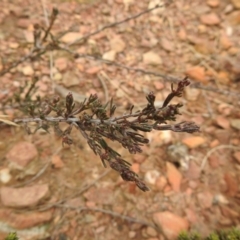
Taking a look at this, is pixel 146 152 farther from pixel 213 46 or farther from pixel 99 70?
pixel 213 46

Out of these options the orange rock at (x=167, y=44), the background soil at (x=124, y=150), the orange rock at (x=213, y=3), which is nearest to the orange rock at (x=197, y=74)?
the background soil at (x=124, y=150)

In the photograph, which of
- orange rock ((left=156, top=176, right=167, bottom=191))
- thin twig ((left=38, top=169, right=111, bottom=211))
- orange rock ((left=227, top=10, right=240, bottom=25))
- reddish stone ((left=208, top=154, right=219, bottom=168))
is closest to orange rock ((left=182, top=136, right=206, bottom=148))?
reddish stone ((left=208, top=154, right=219, bottom=168))

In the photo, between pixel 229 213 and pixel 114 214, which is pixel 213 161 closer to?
pixel 229 213

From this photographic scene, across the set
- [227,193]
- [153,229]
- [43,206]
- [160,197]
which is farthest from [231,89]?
[43,206]

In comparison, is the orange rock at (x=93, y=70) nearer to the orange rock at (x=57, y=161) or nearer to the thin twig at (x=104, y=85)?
the thin twig at (x=104, y=85)

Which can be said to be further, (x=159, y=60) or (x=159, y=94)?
(x=159, y=60)

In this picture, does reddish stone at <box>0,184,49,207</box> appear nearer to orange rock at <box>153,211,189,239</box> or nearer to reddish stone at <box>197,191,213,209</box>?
orange rock at <box>153,211,189,239</box>

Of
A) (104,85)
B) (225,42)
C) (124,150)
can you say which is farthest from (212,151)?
(225,42)

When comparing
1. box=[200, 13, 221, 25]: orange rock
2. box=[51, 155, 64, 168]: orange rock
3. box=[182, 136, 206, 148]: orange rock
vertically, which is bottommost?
box=[51, 155, 64, 168]: orange rock
